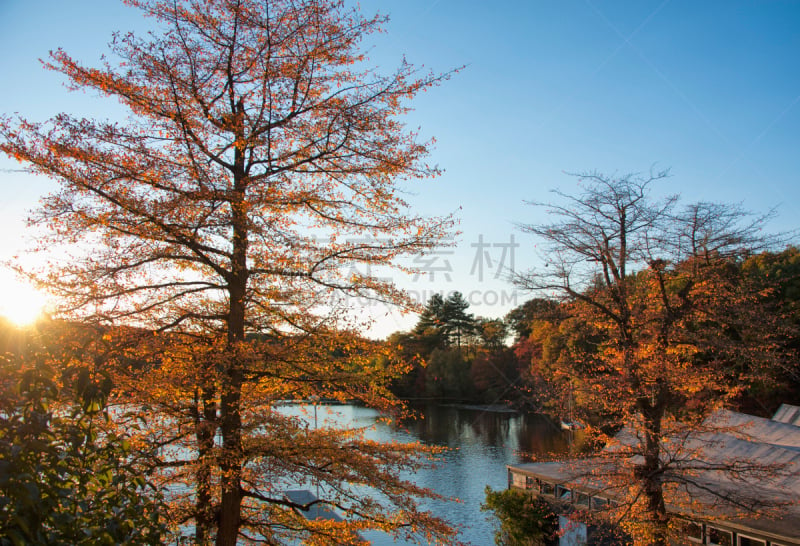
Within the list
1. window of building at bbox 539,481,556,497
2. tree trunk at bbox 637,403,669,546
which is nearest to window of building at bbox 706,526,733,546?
tree trunk at bbox 637,403,669,546

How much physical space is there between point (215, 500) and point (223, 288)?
2.59m

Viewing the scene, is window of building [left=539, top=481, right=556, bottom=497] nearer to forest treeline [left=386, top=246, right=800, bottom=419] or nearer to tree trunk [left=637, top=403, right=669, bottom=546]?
forest treeline [left=386, top=246, right=800, bottom=419]

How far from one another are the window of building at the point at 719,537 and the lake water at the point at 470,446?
4.20 meters

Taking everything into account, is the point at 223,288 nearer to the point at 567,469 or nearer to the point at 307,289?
the point at 307,289

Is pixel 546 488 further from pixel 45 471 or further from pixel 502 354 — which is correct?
pixel 502 354

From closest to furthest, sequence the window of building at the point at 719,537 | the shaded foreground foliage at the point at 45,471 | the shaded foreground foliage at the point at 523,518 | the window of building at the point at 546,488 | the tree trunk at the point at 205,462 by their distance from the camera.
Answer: the shaded foreground foliage at the point at 45,471 → the tree trunk at the point at 205,462 → the window of building at the point at 719,537 → the shaded foreground foliage at the point at 523,518 → the window of building at the point at 546,488

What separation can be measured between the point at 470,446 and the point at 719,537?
1856cm

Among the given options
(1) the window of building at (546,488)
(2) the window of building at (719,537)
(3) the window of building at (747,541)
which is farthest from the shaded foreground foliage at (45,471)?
(1) the window of building at (546,488)

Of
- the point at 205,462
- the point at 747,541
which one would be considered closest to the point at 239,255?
the point at 205,462

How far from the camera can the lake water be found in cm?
1836

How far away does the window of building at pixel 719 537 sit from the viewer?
12.3 meters

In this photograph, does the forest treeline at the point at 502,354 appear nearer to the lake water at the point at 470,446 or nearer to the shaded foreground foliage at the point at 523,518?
the lake water at the point at 470,446

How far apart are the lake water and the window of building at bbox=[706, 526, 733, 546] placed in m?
4.20

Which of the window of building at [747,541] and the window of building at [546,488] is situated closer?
the window of building at [747,541]
